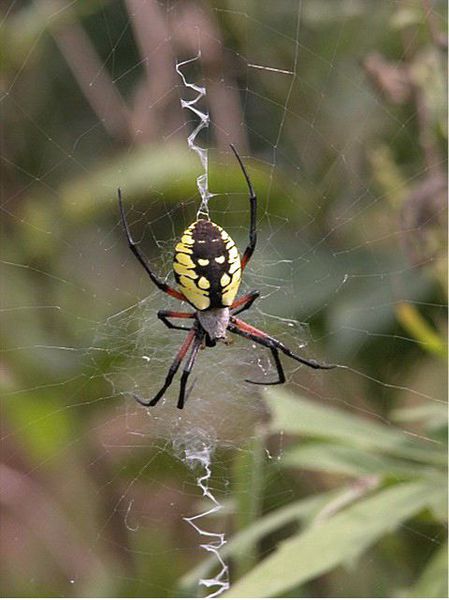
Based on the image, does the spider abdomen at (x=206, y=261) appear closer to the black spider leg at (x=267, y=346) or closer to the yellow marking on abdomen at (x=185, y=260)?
the yellow marking on abdomen at (x=185, y=260)

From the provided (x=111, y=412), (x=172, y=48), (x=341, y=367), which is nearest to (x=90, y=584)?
(x=111, y=412)

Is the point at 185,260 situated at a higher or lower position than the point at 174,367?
higher

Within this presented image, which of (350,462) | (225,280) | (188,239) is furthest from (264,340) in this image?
(188,239)

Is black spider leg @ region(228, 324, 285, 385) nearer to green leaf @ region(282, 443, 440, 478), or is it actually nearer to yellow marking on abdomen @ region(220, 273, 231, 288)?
green leaf @ region(282, 443, 440, 478)

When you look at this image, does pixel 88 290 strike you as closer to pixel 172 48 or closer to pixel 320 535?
pixel 172 48

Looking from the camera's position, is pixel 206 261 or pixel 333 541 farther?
pixel 333 541

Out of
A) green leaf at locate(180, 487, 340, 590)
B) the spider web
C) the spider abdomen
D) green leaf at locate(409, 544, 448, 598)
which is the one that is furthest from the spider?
green leaf at locate(409, 544, 448, 598)

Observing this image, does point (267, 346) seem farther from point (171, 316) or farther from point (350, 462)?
point (350, 462)
